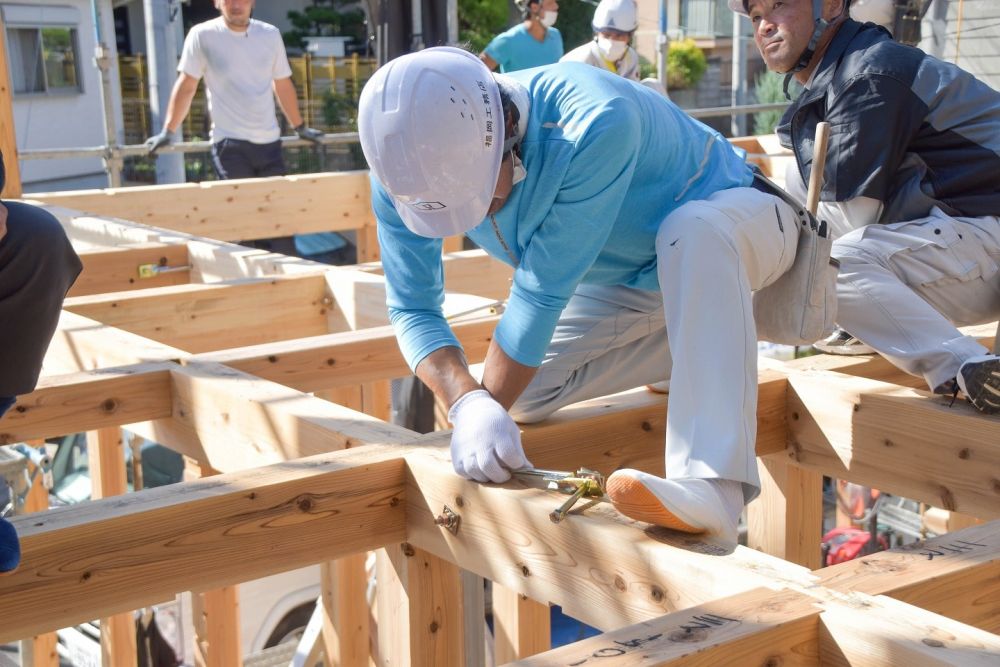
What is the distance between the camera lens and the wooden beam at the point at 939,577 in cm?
176

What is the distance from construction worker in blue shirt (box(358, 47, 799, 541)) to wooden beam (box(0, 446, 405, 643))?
10.0 inches

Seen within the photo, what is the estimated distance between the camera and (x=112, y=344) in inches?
133

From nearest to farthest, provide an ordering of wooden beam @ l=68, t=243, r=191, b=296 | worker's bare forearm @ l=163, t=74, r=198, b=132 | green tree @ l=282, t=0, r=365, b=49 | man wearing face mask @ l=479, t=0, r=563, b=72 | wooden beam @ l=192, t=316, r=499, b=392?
wooden beam @ l=192, t=316, r=499, b=392 < wooden beam @ l=68, t=243, r=191, b=296 < worker's bare forearm @ l=163, t=74, r=198, b=132 < man wearing face mask @ l=479, t=0, r=563, b=72 < green tree @ l=282, t=0, r=365, b=49

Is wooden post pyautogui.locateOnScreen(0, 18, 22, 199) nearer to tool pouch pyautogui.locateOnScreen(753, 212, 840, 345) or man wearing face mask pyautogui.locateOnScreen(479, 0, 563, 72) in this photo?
man wearing face mask pyautogui.locateOnScreen(479, 0, 563, 72)

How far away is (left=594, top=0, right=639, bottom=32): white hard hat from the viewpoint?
8.06 m

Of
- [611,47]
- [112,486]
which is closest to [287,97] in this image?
[611,47]

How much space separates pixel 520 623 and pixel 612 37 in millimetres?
5799

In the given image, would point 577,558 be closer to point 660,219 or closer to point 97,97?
point 660,219

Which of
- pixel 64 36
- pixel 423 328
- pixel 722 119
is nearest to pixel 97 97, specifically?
pixel 64 36

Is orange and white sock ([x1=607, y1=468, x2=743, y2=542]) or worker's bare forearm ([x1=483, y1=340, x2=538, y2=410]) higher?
worker's bare forearm ([x1=483, y1=340, x2=538, y2=410])

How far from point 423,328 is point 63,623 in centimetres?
98

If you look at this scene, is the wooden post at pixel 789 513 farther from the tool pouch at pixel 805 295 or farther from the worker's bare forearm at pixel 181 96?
the worker's bare forearm at pixel 181 96

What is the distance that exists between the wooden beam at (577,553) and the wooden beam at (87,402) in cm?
100

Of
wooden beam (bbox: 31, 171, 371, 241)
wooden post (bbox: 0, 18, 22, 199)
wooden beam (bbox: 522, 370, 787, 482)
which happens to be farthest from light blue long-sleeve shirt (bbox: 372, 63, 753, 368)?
wooden beam (bbox: 31, 171, 371, 241)
